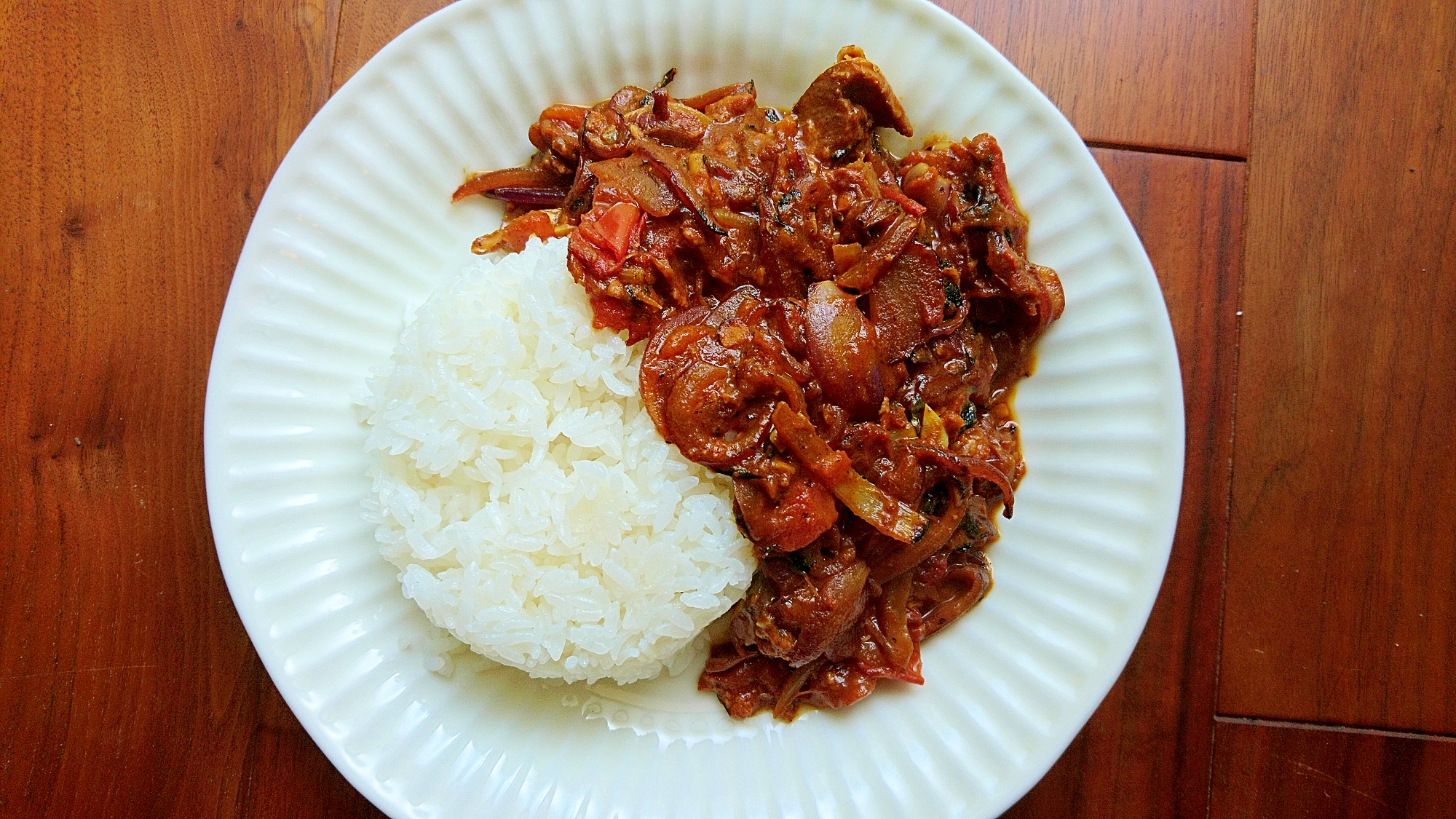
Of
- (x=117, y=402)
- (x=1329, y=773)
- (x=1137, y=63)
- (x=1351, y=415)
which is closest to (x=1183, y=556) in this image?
(x=1351, y=415)

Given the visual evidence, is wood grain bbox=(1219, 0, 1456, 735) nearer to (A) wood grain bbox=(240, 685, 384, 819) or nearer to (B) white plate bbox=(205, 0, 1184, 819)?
(B) white plate bbox=(205, 0, 1184, 819)

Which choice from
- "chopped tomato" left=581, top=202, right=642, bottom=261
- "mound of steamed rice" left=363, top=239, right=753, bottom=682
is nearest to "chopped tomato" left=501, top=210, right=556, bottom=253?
"mound of steamed rice" left=363, top=239, right=753, bottom=682

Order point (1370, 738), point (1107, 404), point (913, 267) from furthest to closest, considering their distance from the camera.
Answer: point (1370, 738)
point (1107, 404)
point (913, 267)

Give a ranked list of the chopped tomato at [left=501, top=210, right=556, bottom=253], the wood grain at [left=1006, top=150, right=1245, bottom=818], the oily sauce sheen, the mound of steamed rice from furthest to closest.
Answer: the wood grain at [left=1006, top=150, right=1245, bottom=818] → the chopped tomato at [left=501, top=210, right=556, bottom=253] → the mound of steamed rice → the oily sauce sheen

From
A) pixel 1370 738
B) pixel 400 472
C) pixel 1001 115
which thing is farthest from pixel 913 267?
pixel 1370 738

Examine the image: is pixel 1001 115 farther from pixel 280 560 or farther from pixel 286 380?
pixel 280 560

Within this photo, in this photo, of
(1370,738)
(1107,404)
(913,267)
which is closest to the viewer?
(913,267)

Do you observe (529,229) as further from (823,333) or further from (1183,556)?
(1183,556)
